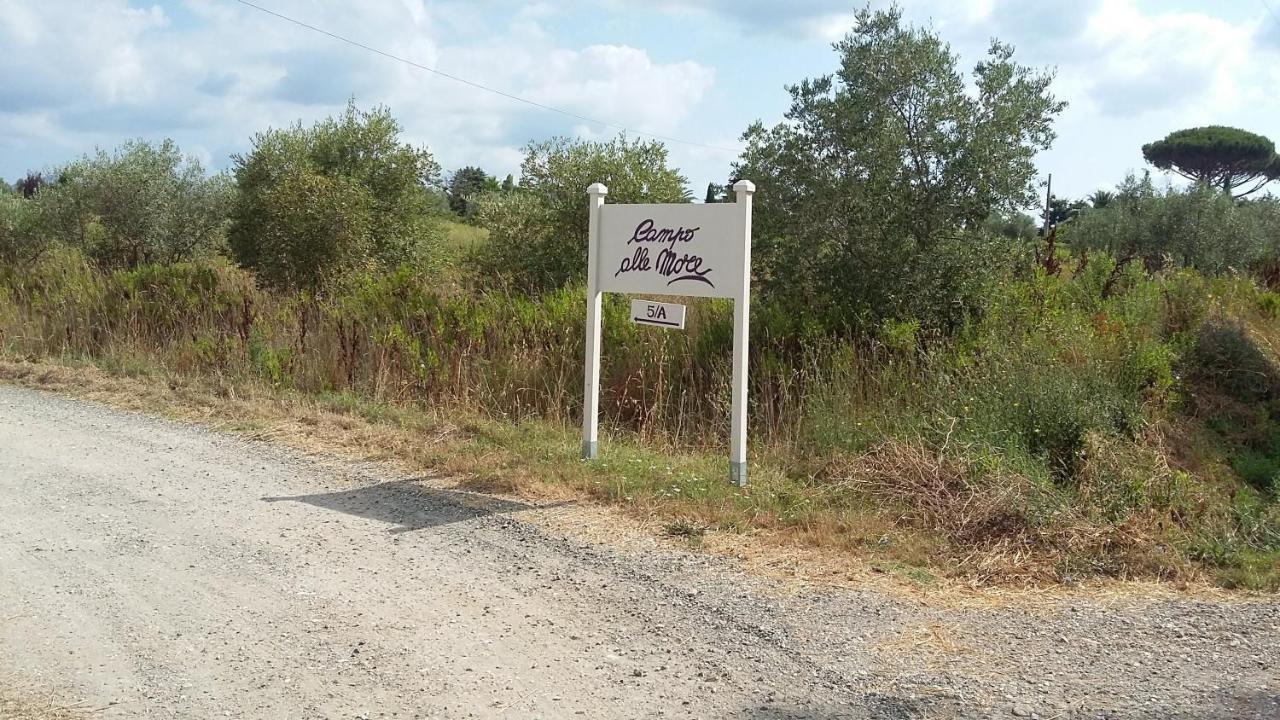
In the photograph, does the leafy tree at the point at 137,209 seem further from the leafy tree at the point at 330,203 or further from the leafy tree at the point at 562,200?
the leafy tree at the point at 562,200

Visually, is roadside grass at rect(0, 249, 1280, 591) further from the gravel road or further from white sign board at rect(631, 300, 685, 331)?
white sign board at rect(631, 300, 685, 331)

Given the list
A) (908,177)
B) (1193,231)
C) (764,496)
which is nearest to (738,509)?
(764,496)

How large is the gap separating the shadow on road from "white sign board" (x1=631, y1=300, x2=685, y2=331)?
5.22 feet

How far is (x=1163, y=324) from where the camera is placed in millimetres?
9469

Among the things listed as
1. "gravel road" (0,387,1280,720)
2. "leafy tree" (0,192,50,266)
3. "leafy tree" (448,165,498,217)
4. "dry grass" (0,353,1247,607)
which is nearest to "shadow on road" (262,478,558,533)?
"gravel road" (0,387,1280,720)

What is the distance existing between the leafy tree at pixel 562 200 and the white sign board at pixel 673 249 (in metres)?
6.16

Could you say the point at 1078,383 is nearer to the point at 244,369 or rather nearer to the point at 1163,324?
the point at 1163,324

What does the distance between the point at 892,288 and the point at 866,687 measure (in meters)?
5.18

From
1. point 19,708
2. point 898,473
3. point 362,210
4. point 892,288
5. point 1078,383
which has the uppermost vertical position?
point 362,210

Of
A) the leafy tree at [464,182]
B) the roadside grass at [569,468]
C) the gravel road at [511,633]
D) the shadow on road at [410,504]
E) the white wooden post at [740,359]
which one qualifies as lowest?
the gravel road at [511,633]

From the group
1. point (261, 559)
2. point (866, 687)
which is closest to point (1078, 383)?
point (866, 687)

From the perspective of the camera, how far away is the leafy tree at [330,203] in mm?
14156

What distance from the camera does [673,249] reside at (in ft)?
23.5

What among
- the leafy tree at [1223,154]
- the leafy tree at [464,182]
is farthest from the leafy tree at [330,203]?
the leafy tree at [1223,154]
